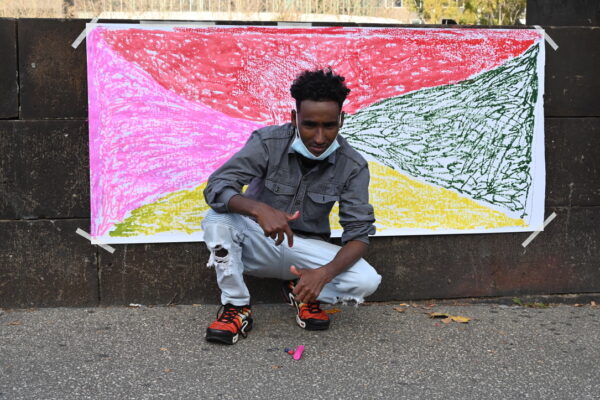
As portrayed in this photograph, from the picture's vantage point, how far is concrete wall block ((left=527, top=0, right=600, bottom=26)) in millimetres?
4100

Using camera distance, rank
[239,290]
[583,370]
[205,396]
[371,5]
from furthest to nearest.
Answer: [371,5] → [239,290] → [583,370] → [205,396]

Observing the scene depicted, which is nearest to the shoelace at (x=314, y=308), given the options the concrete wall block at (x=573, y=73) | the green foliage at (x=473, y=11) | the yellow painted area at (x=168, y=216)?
the yellow painted area at (x=168, y=216)

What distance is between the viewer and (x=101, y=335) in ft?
11.0

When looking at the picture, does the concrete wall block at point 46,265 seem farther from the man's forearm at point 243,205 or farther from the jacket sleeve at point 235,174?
the man's forearm at point 243,205

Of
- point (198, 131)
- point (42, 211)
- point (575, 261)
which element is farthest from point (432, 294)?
point (42, 211)

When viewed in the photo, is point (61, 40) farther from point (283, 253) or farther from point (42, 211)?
point (283, 253)

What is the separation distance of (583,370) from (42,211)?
286 centimetres

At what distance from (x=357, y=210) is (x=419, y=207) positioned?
82 centimetres

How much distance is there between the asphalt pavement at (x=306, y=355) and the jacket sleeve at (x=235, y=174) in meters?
0.70

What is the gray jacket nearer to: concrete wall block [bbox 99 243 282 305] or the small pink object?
the small pink object

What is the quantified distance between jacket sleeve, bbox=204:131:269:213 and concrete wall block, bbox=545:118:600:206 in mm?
1848

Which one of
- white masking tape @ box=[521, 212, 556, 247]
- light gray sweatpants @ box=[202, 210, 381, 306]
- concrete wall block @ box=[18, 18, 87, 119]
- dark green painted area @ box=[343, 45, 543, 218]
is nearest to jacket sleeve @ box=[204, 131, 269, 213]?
light gray sweatpants @ box=[202, 210, 381, 306]

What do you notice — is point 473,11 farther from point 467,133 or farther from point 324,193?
point 324,193

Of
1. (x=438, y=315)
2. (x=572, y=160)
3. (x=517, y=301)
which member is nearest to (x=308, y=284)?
(x=438, y=315)
